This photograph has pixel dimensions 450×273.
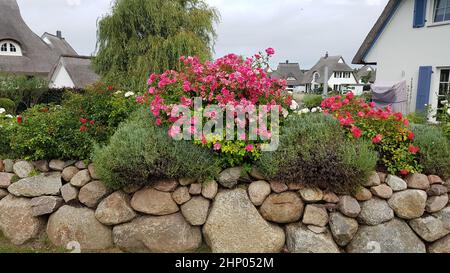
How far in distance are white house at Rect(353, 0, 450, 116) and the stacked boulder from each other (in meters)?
6.81

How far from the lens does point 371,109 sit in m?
3.26

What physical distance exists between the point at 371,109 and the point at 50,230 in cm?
346

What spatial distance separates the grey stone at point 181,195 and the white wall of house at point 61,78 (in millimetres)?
19924

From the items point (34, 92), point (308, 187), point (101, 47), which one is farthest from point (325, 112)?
point (34, 92)

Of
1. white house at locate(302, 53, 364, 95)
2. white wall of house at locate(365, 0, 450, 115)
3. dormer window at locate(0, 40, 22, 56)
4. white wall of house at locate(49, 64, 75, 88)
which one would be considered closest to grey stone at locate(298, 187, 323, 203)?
white wall of house at locate(365, 0, 450, 115)

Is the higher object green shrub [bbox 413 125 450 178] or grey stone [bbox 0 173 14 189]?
green shrub [bbox 413 125 450 178]

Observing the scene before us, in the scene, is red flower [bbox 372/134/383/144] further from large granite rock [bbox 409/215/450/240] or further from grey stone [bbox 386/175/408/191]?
large granite rock [bbox 409/215/450/240]

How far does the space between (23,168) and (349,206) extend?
3229mm

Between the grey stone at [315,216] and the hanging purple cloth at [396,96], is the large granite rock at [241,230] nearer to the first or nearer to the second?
the grey stone at [315,216]

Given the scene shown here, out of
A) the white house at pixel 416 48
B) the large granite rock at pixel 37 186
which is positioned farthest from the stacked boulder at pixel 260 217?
the white house at pixel 416 48

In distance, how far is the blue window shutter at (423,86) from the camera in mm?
8547

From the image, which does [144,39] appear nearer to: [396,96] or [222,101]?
[396,96]

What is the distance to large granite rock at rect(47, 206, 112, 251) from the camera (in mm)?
2953
